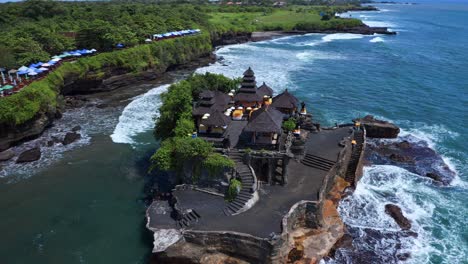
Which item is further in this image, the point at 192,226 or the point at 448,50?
the point at 448,50

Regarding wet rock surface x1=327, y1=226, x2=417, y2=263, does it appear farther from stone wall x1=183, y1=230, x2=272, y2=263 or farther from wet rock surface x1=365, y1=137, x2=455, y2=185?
wet rock surface x1=365, y1=137, x2=455, y2=185

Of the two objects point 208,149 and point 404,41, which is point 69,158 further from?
point 404,41

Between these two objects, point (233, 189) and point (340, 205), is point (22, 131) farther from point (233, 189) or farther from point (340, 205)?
point (340, 205)

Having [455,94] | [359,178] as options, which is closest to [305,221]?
[359,178]

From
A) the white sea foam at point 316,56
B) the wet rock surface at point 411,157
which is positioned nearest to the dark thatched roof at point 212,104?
the wet rock surface at point 411,157

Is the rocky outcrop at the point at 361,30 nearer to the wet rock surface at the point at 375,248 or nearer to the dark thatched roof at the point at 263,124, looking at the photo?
the dark thatched roof at the point at 263,124

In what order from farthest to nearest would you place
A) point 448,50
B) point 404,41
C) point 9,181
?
point 404,41 → point 448,50 → point 9,181

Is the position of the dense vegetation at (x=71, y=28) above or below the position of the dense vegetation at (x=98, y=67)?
above
